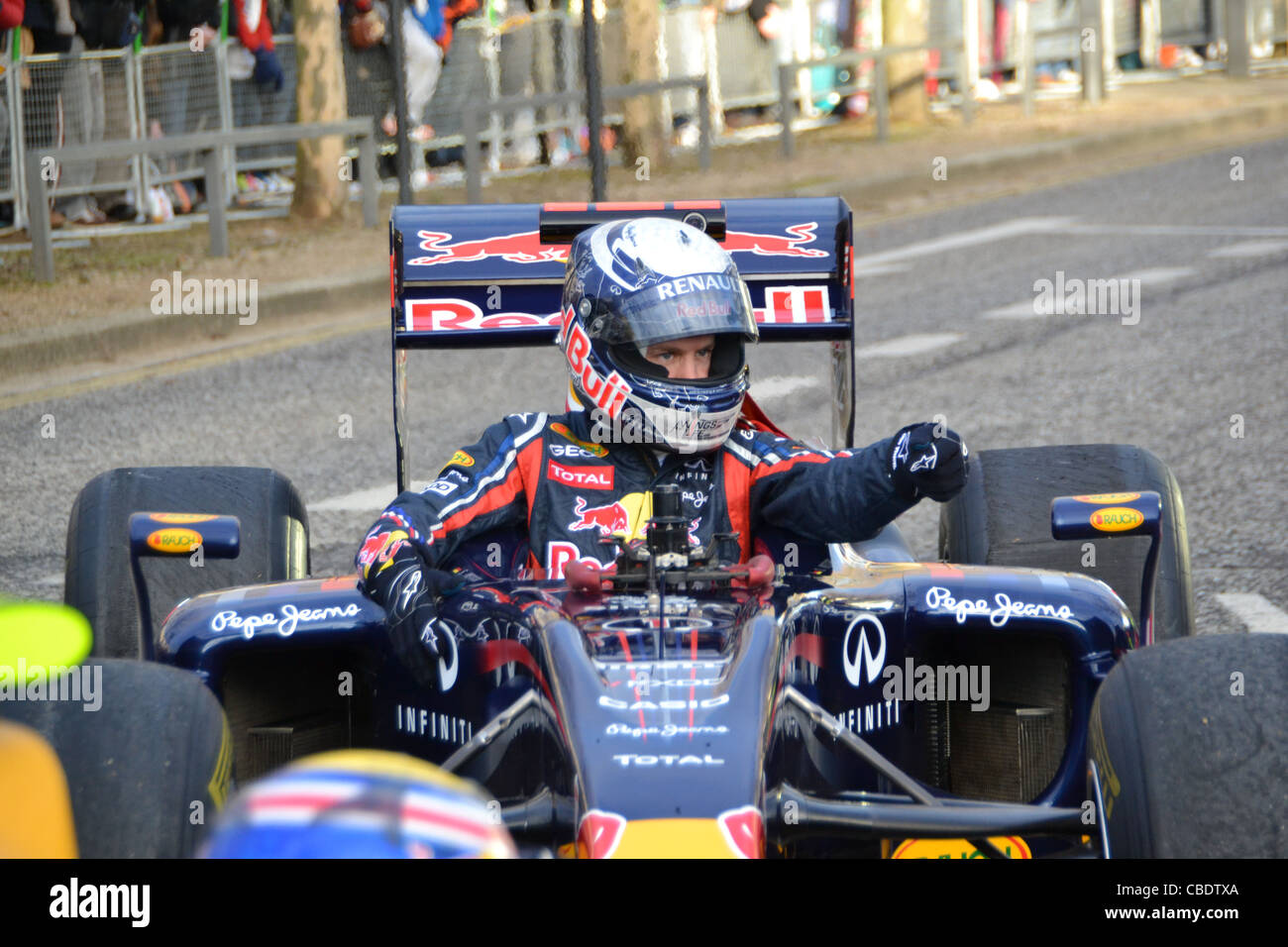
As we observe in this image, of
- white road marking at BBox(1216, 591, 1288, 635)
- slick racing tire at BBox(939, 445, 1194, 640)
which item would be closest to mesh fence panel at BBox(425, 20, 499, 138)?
white road marking at BBox(1216, 591, 1288, 635)

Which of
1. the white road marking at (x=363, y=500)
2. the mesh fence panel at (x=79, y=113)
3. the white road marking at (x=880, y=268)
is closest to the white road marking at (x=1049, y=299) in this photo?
the white road marking at (x=880, y=268)

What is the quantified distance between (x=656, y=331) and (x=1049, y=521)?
1.37 meters

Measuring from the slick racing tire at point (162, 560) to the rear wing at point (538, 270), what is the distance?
34 cm

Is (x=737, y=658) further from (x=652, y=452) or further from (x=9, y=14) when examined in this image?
(x=9, y=14)

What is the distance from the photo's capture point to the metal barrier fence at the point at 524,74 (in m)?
13.6

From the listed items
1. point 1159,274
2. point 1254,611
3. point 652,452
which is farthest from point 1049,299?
point 652,452

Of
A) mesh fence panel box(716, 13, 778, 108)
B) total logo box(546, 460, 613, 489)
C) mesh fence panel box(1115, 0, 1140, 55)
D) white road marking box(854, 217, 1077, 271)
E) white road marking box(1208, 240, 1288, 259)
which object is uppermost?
mesh fence panel box(1115, 0, 1140, 55)

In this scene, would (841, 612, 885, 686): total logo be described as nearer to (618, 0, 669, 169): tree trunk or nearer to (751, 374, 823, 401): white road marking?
(751, 374, 823, 401): white road marking

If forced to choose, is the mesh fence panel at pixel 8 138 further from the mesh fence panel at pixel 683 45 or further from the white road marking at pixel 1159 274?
the mesh fence panel at pixel 683 45

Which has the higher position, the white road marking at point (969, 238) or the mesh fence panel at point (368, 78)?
the mesh fence panel at point (368, 78)

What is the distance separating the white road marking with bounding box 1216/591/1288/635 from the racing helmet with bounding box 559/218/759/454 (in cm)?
218

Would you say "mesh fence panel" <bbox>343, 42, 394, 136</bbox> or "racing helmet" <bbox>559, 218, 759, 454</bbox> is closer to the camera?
"racing helmet" <bbox>559, 218, 759, 454</bbox>

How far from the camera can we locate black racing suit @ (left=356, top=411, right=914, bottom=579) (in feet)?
13.0

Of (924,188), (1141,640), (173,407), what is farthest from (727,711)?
(924,188)
